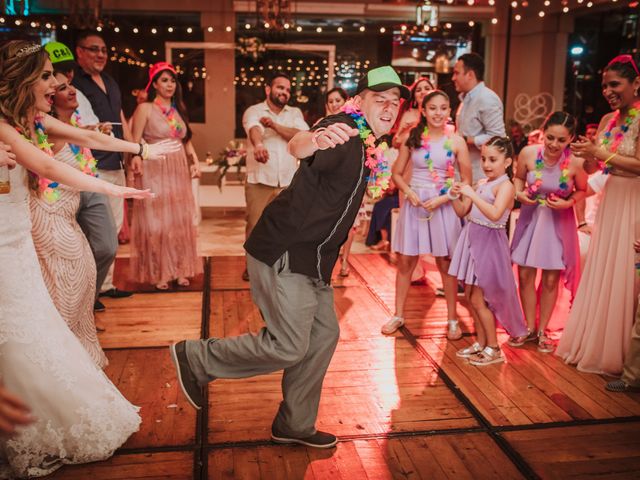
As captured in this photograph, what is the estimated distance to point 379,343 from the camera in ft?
12.5

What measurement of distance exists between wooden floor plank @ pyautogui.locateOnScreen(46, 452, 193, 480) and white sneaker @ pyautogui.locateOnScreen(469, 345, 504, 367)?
1699mm

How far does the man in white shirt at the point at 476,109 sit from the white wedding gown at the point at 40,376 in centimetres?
303

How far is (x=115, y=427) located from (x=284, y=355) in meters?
0.72

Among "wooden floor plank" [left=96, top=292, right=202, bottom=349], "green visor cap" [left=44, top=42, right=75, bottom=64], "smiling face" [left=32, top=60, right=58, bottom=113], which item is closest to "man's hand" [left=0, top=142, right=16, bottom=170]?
"smiling face" [left=32, top=60, right=58, bottom=113]

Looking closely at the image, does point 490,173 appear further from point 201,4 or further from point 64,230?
point 201,4

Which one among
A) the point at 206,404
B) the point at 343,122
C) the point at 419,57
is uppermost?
the point at 419,57

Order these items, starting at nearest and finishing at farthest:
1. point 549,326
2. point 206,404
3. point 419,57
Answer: point 206,404 → point 549,326 → point 419,57

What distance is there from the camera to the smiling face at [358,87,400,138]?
8.04ft

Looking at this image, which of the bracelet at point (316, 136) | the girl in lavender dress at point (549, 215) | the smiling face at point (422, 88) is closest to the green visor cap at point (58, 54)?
the bracelet at point (316, 136)

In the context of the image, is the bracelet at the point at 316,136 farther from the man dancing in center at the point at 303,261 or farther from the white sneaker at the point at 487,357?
the white sneaker at the point at 487,357

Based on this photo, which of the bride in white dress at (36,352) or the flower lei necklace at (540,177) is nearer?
the bride in white dress at (36,352)

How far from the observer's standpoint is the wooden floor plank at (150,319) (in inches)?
150

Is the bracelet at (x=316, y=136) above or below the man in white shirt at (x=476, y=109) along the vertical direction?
below

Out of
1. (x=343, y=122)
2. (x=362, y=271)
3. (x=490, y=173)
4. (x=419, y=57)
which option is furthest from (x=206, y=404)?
(x=419, y=57)
